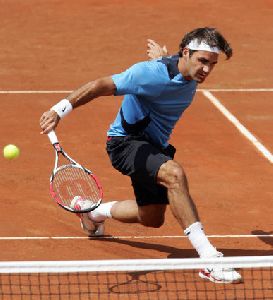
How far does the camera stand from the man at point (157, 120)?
1008 centimetres

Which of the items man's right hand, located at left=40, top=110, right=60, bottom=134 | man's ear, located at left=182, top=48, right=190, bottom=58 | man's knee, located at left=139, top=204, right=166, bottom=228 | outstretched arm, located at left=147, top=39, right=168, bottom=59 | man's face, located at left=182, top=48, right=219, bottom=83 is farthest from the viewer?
outstretched arm, located at left=147, top=39, right=168, bottom=59

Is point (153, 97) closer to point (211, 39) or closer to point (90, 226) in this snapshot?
point (211, 39)

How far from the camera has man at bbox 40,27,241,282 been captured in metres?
10.1

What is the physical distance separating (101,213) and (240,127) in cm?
554

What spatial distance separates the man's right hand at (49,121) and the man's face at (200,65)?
128 cm

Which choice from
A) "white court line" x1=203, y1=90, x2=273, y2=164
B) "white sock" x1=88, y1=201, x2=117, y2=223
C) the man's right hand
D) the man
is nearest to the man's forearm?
the man

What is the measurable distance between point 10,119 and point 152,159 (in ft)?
21.8

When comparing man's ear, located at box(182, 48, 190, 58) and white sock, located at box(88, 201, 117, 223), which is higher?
man's ear, located at box(182, 48, 190, 58)

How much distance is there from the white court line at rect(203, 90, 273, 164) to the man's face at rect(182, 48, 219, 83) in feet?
15.5

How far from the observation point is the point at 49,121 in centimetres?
991

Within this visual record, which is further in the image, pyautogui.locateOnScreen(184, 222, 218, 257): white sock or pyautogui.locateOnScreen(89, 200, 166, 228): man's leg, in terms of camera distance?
pyautogui.locateOnScreen(89, 200, 166, 228): man's leg

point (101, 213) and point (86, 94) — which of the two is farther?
point (101, 213)

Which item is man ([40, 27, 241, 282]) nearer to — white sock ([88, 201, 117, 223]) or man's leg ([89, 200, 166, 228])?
man's leg ([89, 200, 166, 228])

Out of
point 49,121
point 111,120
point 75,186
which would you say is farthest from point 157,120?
point 111,120
